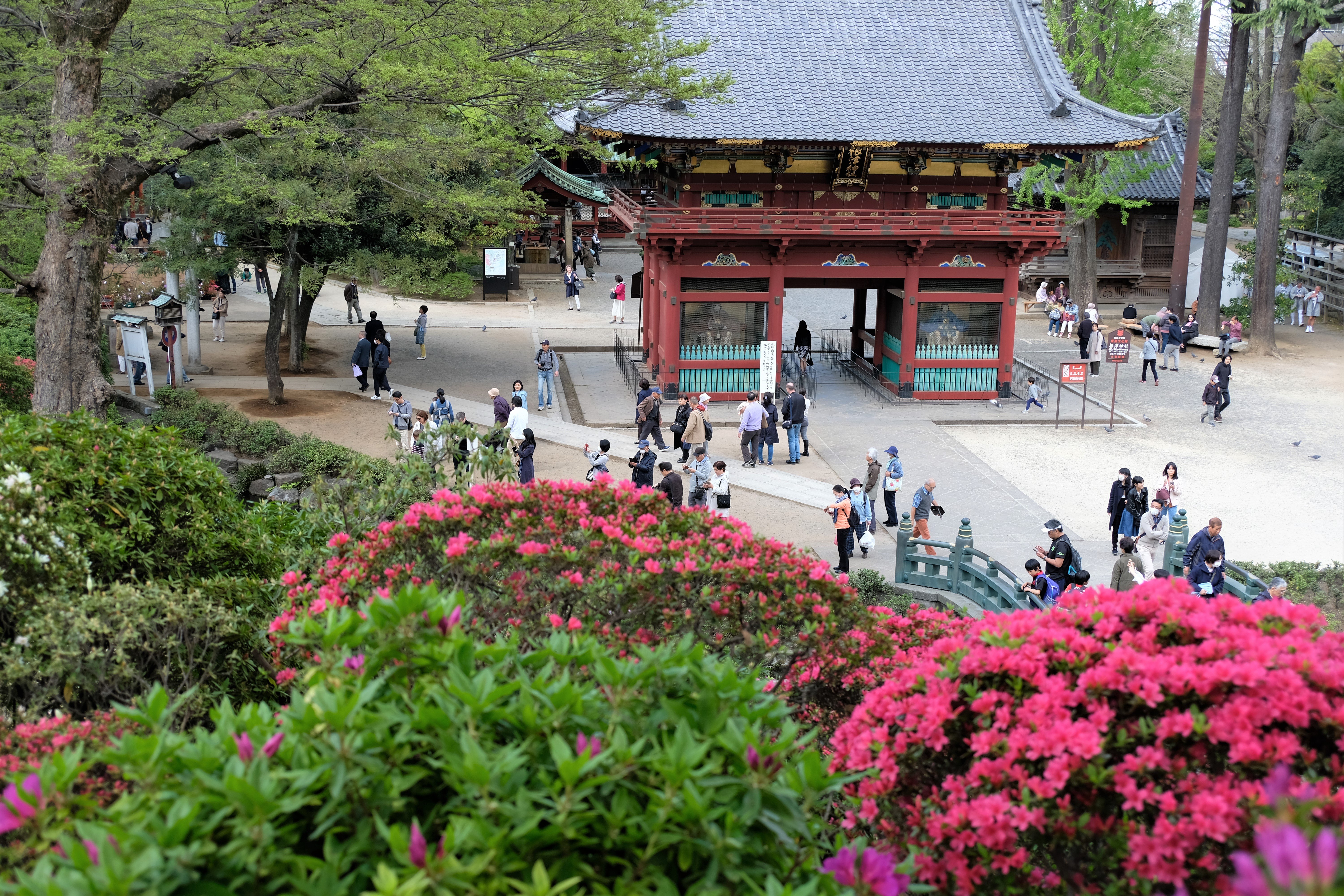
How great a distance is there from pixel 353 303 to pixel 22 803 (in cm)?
2975

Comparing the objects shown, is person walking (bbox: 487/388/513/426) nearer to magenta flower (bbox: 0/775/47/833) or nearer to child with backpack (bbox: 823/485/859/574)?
child with backpack (bbox: 823/485/859/574)

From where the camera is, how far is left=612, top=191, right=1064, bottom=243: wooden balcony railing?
2488cm

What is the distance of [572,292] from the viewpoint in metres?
37.8

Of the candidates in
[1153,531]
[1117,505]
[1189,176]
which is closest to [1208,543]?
[1153,531]

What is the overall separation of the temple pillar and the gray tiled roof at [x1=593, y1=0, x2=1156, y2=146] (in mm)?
4909

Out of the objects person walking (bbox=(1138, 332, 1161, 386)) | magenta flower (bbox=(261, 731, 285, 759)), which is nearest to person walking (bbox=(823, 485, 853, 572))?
magenta flower (bbox=(261, 731, 285, 759))

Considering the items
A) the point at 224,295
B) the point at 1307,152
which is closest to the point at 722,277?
the point at 224,295

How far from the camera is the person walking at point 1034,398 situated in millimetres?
25297

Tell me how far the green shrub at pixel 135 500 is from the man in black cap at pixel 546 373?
15.3 metres

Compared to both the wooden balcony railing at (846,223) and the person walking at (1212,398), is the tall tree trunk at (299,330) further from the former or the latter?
the person walking at (1212,398)

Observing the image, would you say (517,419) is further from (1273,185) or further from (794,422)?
(1273,185)

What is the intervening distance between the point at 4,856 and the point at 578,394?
22.1 m

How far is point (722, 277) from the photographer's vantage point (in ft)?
85.1

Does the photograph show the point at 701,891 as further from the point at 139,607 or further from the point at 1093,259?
the point at 1093,259
